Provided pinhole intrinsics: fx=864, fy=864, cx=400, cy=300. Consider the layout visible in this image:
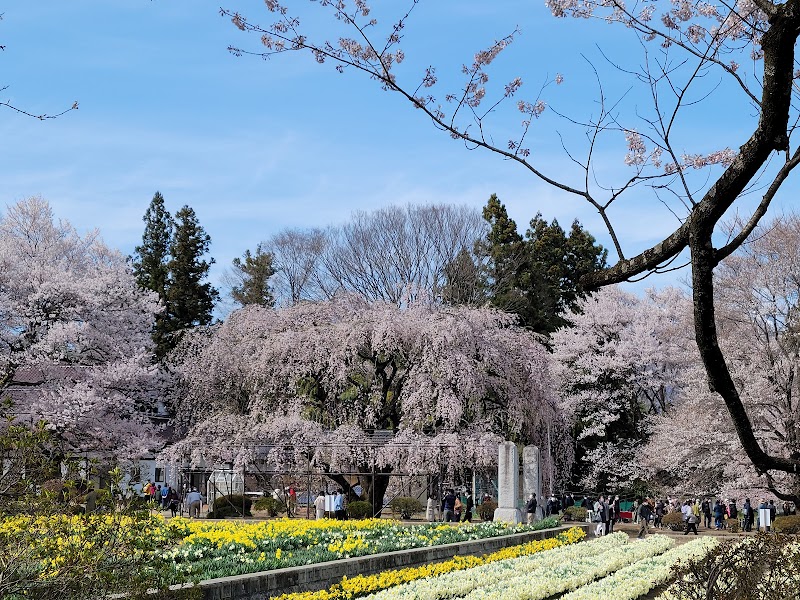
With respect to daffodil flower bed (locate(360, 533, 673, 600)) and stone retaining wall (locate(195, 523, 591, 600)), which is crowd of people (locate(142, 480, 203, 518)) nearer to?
stone retaining wall (locate(195, 523, 591, 600))

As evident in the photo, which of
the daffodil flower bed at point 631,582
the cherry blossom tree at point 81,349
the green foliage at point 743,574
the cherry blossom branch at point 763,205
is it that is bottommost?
the daffodil flower bed at point 631,582

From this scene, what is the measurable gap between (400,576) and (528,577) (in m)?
1.72

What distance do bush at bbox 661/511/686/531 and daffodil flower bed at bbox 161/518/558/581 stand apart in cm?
1267

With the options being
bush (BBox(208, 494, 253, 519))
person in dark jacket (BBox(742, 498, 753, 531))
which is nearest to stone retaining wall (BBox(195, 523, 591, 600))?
bush (BBox(208, 494, 253, 519))

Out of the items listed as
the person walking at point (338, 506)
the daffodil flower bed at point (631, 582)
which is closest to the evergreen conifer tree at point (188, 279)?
the person walking at point (338, 506)

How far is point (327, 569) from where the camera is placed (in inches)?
425

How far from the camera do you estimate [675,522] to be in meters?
28.5

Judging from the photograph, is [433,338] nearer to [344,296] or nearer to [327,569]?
[344,296]

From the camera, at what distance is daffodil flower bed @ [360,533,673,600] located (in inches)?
394

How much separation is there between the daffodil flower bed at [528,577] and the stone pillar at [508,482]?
13.2 feet

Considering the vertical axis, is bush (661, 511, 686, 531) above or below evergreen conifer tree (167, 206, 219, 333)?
below

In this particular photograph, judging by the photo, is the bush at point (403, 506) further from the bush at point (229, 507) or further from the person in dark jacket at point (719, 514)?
the person in dark jacket at point (719, 514)

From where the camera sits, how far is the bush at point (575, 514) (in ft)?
103

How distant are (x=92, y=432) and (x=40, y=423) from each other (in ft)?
77.1
